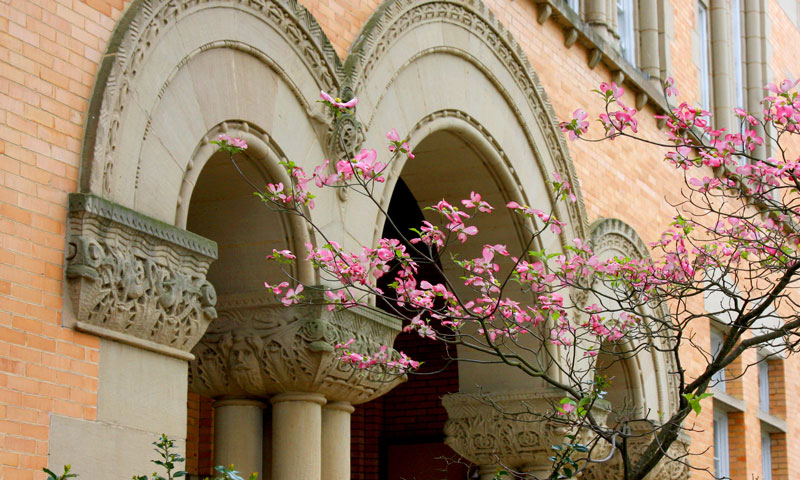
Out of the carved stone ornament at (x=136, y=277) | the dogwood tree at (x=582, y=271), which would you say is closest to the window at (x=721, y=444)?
the dogwood tree at (x=582, y=271)

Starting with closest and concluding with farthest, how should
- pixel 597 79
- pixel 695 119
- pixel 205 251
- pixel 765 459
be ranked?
pixel 205 251 → pixel 695 119 → pixel 597 79 → pixel 765 459

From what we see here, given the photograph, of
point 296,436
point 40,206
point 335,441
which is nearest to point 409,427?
point 335,441

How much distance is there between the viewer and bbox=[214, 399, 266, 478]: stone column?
8.58m

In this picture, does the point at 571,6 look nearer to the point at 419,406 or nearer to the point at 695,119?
the point at 419,406

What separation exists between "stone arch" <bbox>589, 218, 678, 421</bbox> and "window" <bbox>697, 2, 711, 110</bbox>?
4.33 m

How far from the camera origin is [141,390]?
21.8 feet

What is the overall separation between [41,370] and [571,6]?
8.80 meters

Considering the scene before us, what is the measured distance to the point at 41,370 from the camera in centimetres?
611

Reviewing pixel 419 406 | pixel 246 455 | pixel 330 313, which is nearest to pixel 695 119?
pixel 330 313

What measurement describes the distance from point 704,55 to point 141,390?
12.7 m

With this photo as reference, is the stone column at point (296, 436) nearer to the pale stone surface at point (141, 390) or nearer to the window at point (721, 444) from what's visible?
the pale stone surface at point (141, 390)

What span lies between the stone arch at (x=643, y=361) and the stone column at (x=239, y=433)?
4.78 meters

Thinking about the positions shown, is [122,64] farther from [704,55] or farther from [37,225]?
[704,55]

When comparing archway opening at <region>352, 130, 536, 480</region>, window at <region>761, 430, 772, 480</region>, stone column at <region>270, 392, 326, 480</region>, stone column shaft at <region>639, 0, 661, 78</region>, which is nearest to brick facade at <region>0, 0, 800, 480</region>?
stone column at <region>270, 392, 326, 480</region>
